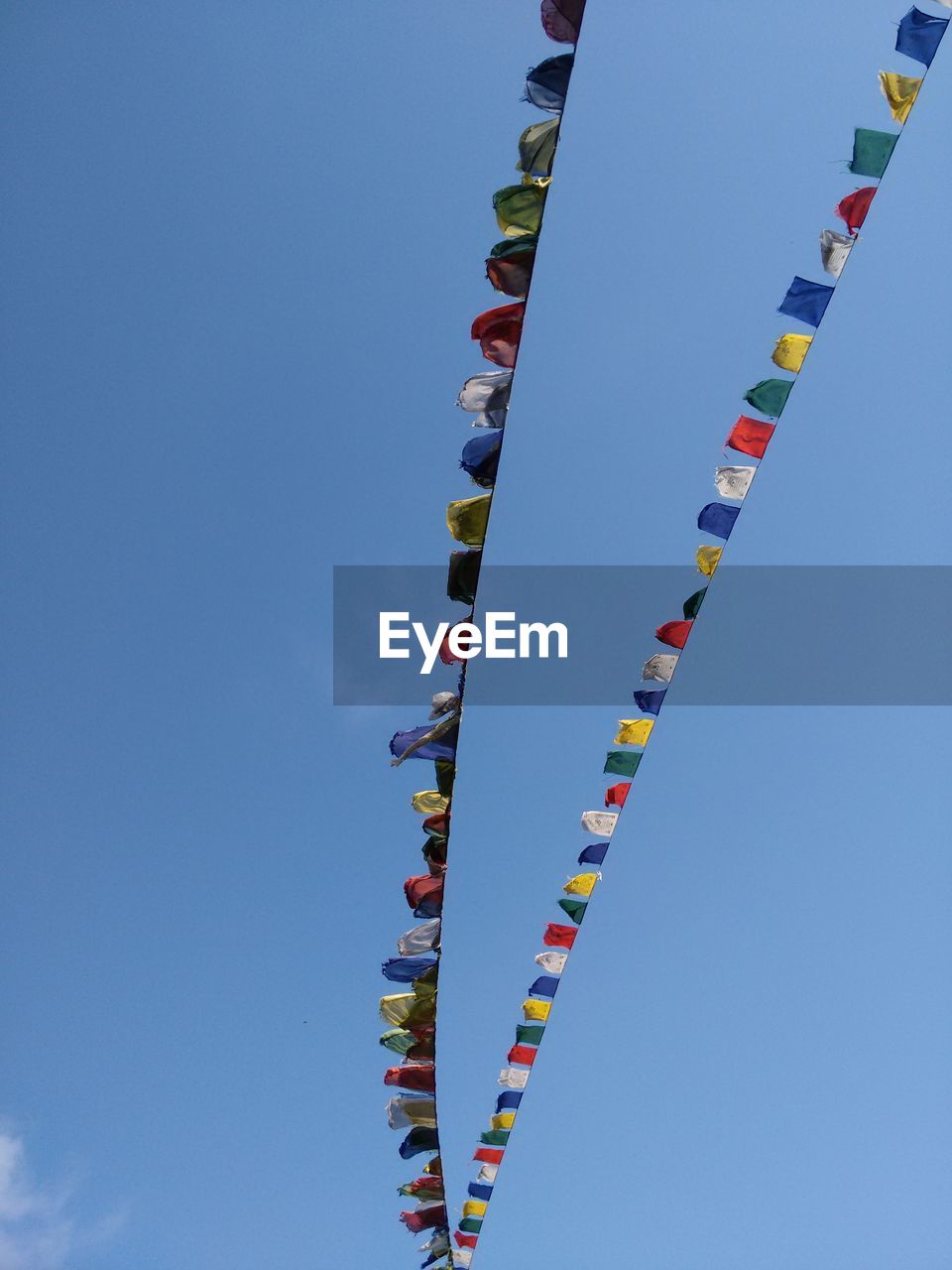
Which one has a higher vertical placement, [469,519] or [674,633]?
[469,519]

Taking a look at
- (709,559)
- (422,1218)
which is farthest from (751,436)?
(422,1218)

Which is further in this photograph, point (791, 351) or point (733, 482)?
point (733, 482)

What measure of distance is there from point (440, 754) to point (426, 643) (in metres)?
1.23

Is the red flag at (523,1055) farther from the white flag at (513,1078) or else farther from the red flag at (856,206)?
the red flag at (856,206)

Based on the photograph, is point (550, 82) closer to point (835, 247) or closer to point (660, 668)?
point (835, 247)

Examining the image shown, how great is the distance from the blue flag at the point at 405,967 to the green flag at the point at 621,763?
2.95 m

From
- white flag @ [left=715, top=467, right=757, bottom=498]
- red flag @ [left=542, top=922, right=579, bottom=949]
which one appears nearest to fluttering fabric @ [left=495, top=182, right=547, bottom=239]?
white flag @ [left=715, top=467, right=757, bottom=498]

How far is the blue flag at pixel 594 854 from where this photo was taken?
1097 centimetres

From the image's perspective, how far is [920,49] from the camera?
23.1 ft

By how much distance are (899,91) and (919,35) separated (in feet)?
1.22

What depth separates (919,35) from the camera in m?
6.98

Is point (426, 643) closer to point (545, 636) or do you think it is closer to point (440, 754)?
point (440, 754)

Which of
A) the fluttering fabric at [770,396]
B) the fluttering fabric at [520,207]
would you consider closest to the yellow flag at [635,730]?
the fluttering fabric at [770,396]

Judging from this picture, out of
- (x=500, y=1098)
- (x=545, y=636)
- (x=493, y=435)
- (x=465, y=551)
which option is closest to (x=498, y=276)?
(x=493, y=435)
